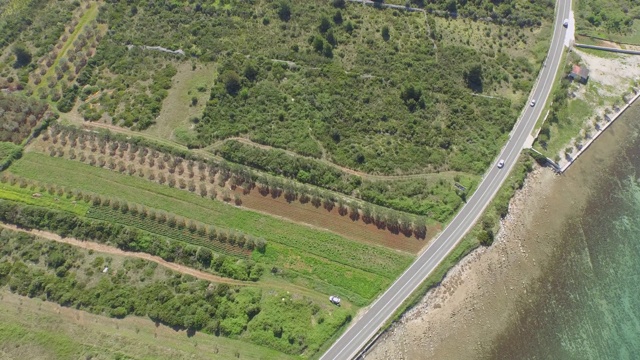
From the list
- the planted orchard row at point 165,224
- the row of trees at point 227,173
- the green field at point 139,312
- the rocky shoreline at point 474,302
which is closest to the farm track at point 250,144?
the row of trees at point 227,173

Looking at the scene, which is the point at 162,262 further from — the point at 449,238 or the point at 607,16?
the point at 607,16

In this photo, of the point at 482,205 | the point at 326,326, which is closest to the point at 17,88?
the point at 326,326

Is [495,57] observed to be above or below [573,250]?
above

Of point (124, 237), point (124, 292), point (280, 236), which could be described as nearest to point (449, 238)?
point (280, 236)

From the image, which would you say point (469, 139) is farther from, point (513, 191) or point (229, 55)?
point (229, 55)

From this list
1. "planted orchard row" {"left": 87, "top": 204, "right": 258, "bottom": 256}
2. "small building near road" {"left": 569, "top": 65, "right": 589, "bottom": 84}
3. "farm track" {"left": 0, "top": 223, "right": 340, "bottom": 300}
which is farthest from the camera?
"small building near road" {"left": 569, "top": 65, "right": 589, "bottom": 84}

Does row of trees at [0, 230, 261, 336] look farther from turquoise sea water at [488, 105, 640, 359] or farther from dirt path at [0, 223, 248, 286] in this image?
turquoise sea water at [488, 105, 640, 359]

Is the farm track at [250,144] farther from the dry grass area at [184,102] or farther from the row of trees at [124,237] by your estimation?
the row of trees at [124,237]

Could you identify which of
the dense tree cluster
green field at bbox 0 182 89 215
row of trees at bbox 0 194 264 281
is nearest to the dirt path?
row of trees at bbox 0 194 264 281
